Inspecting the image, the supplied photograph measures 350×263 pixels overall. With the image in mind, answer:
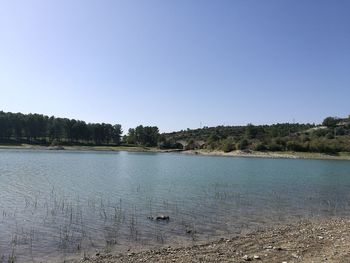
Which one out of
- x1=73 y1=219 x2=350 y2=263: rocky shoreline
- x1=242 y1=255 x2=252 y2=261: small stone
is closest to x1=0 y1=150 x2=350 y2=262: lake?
x1=73 y1=219 x2=350 y2=263: rocky shoreline

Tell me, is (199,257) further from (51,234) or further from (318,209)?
(318,209)

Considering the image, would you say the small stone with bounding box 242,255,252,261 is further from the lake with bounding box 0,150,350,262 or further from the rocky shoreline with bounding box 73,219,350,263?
the lake with bounding box 0,150,350,262

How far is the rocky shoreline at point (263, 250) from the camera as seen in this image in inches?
697

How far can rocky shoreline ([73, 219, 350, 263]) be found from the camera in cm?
1770

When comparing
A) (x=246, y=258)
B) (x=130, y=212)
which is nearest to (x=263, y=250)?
(x=246, y=258)

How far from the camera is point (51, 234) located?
2498cm

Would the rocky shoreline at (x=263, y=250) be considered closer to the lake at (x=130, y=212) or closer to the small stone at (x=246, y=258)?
the small stone at (x=246, y=258)

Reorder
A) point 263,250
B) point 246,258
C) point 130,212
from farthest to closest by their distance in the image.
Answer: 1. point 130,212
2. point 263,250
3. point 246,258

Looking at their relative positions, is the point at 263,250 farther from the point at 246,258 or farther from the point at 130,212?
the point at 130,212

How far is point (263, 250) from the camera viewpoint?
19453 millimetres

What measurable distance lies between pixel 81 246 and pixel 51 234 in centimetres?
369

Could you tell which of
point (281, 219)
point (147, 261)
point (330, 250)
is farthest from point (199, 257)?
point (281, 219)

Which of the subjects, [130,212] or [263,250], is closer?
[263,250]

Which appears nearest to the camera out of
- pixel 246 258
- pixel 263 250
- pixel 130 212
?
pixel 246 258
